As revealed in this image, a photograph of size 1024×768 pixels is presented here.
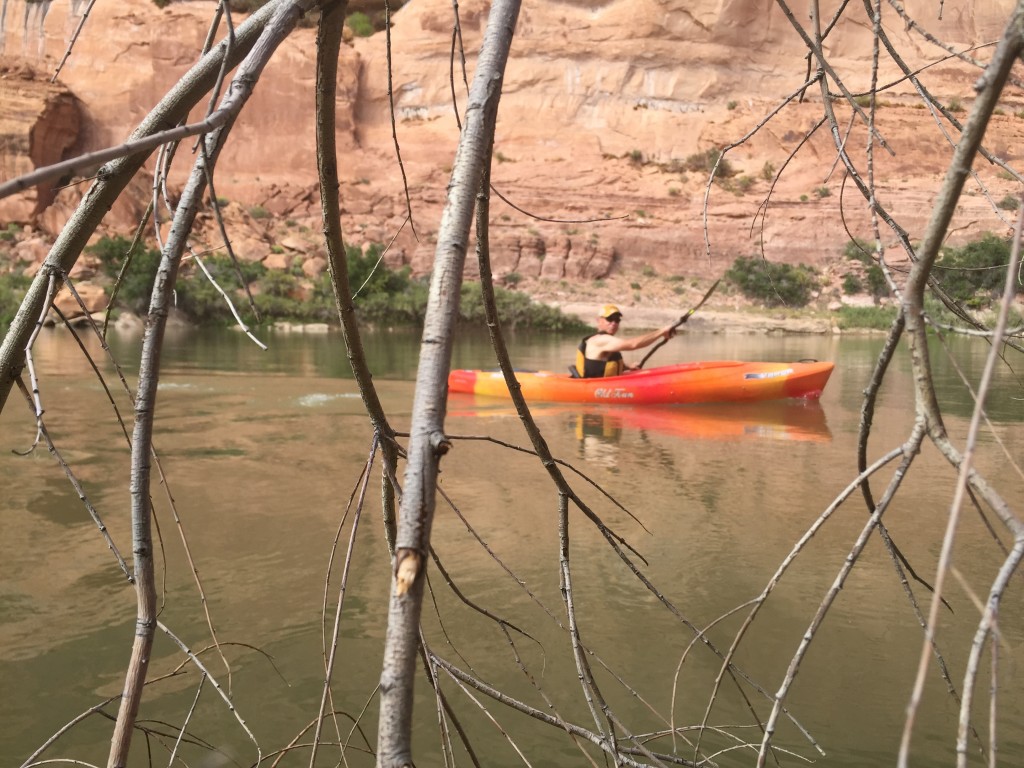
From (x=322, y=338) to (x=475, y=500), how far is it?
45.3 ft

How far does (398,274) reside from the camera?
24.8m

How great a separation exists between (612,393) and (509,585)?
5388mm

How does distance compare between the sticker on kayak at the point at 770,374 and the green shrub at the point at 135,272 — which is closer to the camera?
the sticker on kayak at the point at 770,374

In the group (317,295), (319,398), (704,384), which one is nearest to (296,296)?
(317,295)

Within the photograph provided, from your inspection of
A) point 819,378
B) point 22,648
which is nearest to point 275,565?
point 22,648

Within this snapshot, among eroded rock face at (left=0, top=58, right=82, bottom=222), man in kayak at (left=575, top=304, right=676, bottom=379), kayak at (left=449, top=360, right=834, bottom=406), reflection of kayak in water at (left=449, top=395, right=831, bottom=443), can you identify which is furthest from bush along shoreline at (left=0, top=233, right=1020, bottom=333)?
reflection of kayak in water at (left=449, top=395, right=831, bottom=443)

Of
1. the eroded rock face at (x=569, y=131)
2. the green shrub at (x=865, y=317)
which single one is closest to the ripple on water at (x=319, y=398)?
the green shrub at (x=865, y=317)

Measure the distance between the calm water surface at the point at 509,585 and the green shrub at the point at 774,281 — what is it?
20001 millimetres

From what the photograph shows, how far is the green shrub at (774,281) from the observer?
26906 mm

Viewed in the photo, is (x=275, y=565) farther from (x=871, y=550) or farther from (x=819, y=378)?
(x=819, y=378)

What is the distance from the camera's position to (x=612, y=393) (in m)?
8.73

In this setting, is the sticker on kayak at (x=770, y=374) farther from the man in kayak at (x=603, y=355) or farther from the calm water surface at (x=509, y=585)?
the calm water surface at (x=509, y=585)

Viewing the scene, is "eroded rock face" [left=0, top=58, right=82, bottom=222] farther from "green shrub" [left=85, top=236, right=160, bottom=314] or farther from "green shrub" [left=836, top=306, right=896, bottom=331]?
"green shrub" [left=836, top=306, right=896, bottom=331]

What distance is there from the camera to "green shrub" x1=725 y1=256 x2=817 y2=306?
2691 cm
